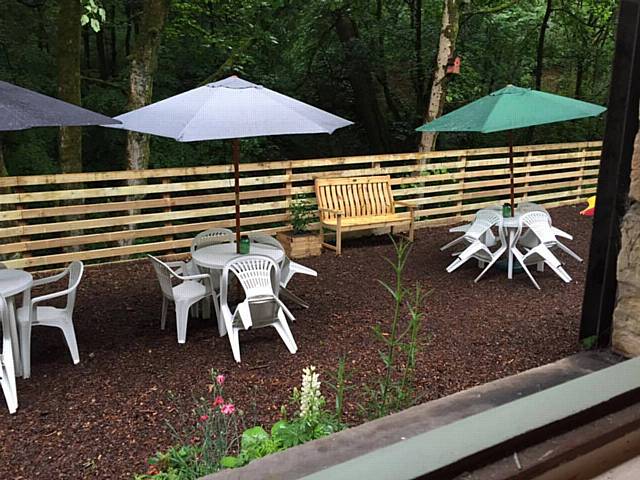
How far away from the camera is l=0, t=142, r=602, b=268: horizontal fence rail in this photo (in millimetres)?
5590

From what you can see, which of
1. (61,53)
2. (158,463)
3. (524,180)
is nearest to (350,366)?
(158,463)

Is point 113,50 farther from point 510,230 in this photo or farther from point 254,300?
point 254,300

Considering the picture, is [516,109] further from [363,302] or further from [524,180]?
[524,180]

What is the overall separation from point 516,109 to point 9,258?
4.96m

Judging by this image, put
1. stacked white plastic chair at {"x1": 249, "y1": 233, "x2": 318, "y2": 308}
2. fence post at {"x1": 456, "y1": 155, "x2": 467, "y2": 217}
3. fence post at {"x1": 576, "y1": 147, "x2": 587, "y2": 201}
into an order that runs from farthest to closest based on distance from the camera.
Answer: fence post at {"x1": 576, "y1": 147, "x2": 587, "y2": 201} → fence post at {"x1": 456, "y1": 155, "x2": 467, "y2": 217} → stacked white plastic chair at {"x1": 249, "y1": 233, "x2": 318, "y2": 308}

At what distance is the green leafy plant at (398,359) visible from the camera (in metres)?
2.15

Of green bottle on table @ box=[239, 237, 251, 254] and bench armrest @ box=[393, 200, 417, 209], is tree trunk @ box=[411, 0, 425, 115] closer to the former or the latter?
bench armrest @ box=[393, 200, 417, 209]

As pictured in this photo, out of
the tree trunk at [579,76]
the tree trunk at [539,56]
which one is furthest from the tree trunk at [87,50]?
the tree trunk at [579,76]

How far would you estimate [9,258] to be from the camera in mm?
5590

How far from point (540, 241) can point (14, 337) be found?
4.45m

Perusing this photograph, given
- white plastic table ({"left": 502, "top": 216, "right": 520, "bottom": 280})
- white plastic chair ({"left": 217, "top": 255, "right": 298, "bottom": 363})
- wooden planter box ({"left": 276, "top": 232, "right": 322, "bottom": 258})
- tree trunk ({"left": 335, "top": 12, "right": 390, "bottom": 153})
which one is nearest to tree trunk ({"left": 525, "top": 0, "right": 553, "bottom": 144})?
tree trunk ({"left": 335, "top": 12, "right": 390, "bottom": 153})

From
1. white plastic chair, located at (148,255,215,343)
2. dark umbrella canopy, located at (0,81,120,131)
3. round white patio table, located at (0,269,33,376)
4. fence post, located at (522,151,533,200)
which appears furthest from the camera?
fence post, located at (522,151,533,200)

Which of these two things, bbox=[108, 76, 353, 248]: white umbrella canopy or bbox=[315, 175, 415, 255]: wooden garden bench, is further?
bbox=[315, 175, 415, 255]: wooden garden bench

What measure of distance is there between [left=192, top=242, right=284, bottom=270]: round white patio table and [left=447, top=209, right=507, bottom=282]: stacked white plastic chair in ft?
6.86
